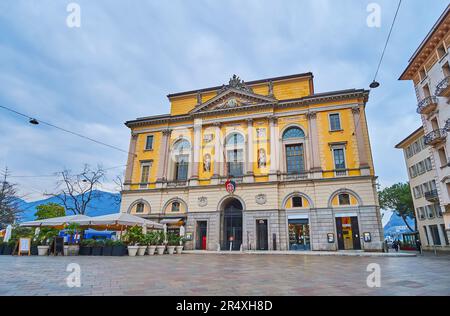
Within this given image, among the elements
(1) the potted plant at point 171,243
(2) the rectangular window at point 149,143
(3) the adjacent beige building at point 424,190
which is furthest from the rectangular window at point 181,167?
(3) the adjacent beige building at point 424,190

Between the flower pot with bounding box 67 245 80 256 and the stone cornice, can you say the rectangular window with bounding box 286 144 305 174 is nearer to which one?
the stone cornice

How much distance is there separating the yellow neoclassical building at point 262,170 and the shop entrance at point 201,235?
3.9 inches

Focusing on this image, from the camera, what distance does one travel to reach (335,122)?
1025 inches

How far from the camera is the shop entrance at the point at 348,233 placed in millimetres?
22641

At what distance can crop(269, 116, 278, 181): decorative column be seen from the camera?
83.6 ft

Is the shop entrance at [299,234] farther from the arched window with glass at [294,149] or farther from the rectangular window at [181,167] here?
the rectangular window at [181,167]

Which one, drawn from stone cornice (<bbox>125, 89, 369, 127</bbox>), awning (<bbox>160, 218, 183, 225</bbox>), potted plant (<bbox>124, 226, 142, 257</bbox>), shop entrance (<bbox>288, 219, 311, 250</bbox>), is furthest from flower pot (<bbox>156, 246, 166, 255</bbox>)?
stone cornice (<bbox>125, 89, 369, 127</bbox>)

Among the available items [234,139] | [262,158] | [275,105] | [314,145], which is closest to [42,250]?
[234,139]

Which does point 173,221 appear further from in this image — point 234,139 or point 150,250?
point 234,139
